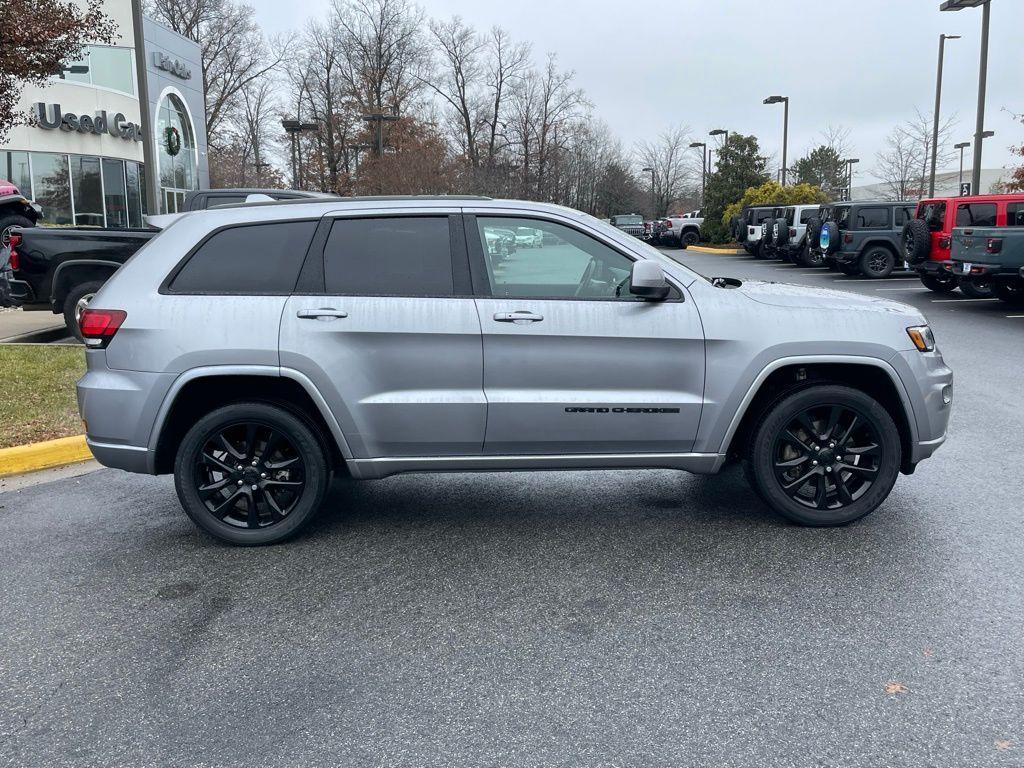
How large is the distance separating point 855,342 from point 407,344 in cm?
234

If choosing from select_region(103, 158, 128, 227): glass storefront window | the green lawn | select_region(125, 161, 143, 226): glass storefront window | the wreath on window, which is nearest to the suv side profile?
the green lawn

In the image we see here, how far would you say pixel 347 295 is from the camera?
15.4ft

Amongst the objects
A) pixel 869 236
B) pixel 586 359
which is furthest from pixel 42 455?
pixel 869 236

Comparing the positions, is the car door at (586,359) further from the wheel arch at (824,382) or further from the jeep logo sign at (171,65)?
the jeep logo sign at (171,65)

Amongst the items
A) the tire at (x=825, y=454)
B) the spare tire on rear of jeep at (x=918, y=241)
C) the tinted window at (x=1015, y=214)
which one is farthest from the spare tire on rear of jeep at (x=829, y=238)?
the tire at (x=825, y=454)

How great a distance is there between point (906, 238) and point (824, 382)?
1533 centimetres

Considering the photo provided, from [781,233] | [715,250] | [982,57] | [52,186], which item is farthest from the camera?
[715,250]

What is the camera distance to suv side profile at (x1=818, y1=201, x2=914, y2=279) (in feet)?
76.5

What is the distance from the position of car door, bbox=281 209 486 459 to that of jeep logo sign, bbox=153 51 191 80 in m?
35.6

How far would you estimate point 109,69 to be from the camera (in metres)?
33.8

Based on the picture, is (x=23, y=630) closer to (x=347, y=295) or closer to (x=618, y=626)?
(x=347, y=295)

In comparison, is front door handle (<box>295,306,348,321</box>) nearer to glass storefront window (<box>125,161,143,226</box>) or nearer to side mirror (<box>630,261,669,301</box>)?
side mirror (<box>630,261,669,301</box>)

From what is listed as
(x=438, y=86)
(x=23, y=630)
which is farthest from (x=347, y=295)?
(x=438, y=86)

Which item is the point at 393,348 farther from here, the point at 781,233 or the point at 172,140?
the point at 172,140
